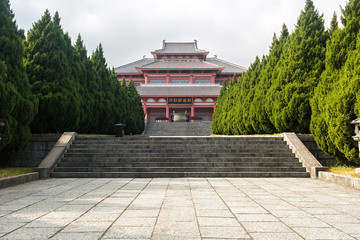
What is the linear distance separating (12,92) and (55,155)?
2.43 meters

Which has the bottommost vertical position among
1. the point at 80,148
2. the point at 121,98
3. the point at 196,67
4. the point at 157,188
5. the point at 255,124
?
the point at 157,188

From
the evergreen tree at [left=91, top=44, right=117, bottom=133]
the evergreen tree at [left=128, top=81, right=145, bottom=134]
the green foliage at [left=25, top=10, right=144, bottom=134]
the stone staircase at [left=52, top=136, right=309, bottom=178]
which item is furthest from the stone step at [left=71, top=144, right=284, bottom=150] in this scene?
the evergreen tree at [left=128, top=81, right=145, bottom=134]

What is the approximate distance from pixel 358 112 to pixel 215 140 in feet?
16.5

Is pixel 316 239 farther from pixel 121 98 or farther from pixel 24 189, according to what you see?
pixel 121 98

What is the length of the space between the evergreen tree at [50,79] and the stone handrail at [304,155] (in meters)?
8.31

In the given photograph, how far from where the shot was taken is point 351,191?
574 centimetres

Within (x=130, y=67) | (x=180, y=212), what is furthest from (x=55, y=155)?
(x=130, y=67)

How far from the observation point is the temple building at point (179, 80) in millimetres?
37125

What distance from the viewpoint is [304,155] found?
8.83 meters

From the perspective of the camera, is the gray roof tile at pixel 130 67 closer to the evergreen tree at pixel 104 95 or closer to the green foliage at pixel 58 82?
the evergreen tree at pixel 104 95

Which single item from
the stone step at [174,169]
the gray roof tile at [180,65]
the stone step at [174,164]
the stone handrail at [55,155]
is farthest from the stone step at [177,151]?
the gray roof tile at [180,65]

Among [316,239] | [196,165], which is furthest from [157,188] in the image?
[316,239]

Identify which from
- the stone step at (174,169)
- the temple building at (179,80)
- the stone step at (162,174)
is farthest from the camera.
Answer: the temple building at (179,80)

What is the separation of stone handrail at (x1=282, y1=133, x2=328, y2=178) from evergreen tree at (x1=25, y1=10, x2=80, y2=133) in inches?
327
